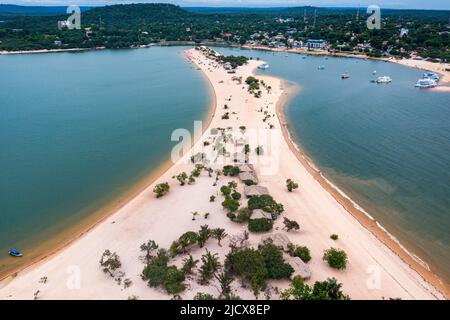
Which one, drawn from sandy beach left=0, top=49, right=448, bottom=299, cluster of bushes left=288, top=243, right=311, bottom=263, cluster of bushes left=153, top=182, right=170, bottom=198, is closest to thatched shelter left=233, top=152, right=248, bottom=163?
sandy beach left=0, top=49, right=448, bottom=299

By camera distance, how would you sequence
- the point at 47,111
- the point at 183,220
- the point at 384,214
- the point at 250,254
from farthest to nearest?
the point at 47,111
the point at 384,214
the point at 183,220
the point at 250,254

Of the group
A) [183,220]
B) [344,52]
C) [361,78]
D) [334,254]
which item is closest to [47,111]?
[183,220]

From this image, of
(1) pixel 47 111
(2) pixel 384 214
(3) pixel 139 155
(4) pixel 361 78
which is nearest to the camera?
(2) pixel 384 214

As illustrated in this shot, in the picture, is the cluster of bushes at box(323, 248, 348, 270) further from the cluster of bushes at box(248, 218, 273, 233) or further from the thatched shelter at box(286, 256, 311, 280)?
the cluster of bushes at box(248, 218, 273, 233)

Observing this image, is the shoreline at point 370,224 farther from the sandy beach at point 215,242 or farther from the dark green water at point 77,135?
the dark green water at point 77,135

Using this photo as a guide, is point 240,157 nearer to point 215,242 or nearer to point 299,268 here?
point 215,242

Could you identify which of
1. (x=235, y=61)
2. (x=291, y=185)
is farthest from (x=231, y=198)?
(x=235, y=61)

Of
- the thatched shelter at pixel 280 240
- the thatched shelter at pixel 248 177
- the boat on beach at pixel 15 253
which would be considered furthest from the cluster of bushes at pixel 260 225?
the boat on beach at pixel 15 253

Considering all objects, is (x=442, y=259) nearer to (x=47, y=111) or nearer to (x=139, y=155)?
(x=139, y=155)
